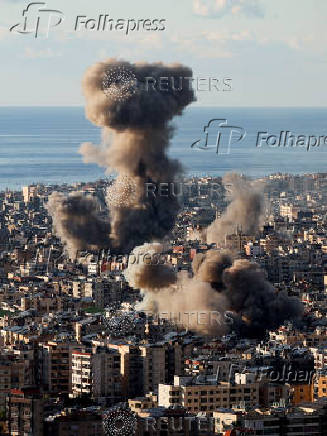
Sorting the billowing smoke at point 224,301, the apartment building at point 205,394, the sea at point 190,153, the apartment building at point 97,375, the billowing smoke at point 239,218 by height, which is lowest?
the apartment building at point 205,394

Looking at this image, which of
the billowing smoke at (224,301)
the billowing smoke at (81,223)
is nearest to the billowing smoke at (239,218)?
the billowing smoke at (81,223)

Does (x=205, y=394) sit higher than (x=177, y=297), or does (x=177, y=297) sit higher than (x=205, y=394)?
(x=177, y=297)

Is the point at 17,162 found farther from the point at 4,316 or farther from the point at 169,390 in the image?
the point at 169,390

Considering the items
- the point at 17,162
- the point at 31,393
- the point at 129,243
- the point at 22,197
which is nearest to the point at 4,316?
the point at 129,243

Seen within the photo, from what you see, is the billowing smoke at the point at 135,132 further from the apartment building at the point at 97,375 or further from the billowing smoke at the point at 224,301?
the apartment building at the point at 97,375

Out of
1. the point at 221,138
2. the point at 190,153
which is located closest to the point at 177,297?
the point at 190,153

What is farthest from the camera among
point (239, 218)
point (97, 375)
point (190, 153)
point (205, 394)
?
point (190, 153)

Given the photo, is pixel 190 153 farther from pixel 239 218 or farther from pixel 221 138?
pixel 239 218

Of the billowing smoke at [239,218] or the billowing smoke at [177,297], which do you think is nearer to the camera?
the billowing smoke at [177,297]
